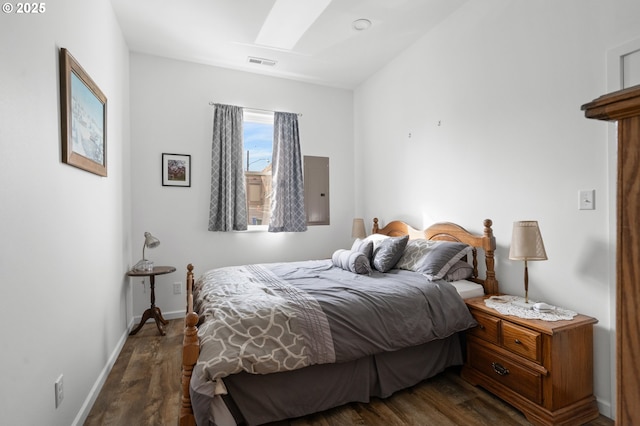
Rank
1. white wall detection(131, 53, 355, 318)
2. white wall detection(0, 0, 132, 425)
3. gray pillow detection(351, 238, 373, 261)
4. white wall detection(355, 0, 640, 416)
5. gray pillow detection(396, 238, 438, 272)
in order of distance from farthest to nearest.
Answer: white wall detection(131, 53, 355, 318) < gray pillow detection(351, 238, 373, 261) < gray pillow detection(396, 238, 438, 272) < white wall detection(355, 0, 640, 416) < white wall detection(0, 0, 132, 425)

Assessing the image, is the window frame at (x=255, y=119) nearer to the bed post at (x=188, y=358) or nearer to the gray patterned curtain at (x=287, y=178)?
the gray patterned curtain at (x=287, y=178)

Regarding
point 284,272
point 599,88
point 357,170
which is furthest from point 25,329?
point 357,170

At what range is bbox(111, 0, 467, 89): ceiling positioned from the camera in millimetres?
2938

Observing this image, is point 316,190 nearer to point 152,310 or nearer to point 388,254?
point 388,254

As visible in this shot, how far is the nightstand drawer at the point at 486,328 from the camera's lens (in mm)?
2230

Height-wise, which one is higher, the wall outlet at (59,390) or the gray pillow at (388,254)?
the gray pillow at (388,254)

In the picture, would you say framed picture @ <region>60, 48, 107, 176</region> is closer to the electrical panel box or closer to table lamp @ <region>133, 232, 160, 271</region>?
table lamp @ <region>133, 232, 160, 271</region>

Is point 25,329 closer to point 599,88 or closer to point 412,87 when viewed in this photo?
point 599,88

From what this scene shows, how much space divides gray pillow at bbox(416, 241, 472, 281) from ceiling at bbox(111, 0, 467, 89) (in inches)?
83.3

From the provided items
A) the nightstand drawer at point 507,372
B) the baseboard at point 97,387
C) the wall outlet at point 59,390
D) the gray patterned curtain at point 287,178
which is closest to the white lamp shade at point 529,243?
the nightstand drawer at point 507,372

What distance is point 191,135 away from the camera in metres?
3.99

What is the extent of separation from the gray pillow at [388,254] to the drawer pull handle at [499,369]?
1072 millimetres

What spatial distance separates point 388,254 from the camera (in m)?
3.01

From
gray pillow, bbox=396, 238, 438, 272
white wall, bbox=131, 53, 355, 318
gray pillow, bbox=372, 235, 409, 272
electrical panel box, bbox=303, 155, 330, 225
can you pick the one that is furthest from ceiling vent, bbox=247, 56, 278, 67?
gray pillow, bbox=396, 238, 438, 272
